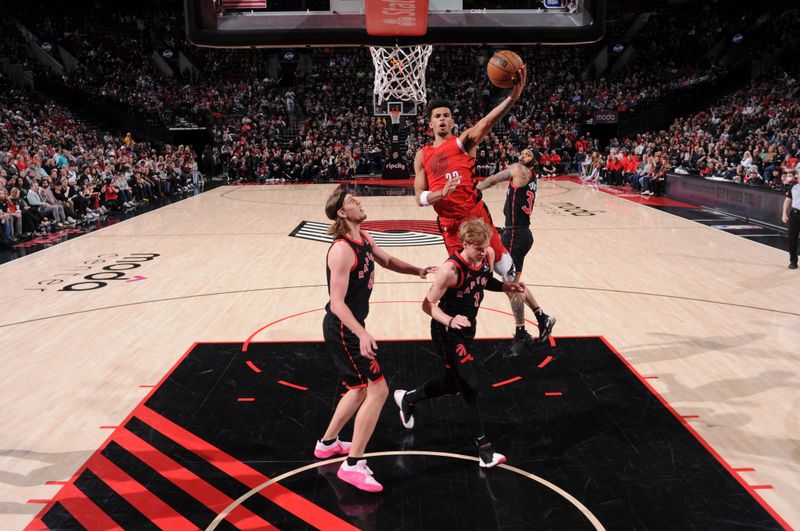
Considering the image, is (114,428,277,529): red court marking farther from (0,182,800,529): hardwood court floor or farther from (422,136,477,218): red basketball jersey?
(422,136,477,218): red basketball jersey

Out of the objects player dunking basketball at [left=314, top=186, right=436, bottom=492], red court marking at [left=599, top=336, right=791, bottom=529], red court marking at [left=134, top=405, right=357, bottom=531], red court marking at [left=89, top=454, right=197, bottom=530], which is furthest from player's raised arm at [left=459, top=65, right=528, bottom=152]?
red court marking at [left=89, top=454, right=197, bottom=530]

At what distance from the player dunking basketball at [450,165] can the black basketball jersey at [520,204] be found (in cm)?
128

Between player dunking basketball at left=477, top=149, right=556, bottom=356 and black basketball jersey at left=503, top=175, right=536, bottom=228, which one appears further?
black basketball jersey at left=503, top=175, right=536, bottom=228

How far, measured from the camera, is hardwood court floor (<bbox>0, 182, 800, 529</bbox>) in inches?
179

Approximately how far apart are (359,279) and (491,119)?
1628mm

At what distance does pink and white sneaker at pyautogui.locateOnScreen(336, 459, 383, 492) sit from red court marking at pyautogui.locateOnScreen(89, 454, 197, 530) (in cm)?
88

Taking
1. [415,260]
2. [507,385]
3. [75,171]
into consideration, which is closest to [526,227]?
[507,385]

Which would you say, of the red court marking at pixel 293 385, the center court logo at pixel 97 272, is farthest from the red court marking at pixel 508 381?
the center court logo at pixel 97 272

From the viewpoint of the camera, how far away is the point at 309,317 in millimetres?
7301

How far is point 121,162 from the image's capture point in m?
17.5

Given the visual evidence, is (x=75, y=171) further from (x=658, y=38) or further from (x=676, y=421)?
(x=658, y=38)

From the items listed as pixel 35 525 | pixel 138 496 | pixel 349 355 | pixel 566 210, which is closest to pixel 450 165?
pixel 349 355

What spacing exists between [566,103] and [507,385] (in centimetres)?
2615

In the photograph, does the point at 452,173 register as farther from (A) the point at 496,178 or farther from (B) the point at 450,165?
(A) the point at 496,178
